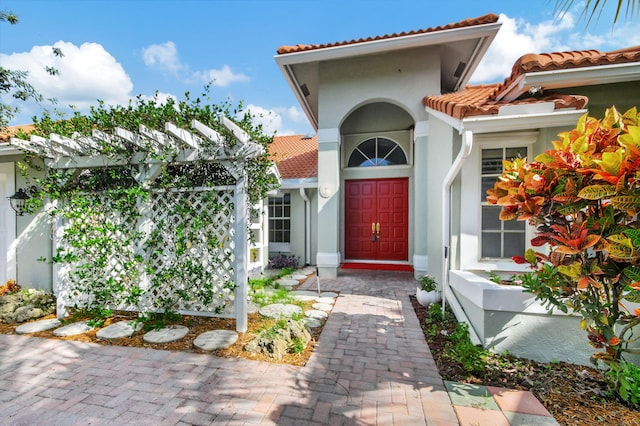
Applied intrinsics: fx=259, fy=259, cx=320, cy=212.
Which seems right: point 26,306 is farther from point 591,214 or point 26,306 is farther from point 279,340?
point 591,214

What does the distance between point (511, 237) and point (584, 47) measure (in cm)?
309

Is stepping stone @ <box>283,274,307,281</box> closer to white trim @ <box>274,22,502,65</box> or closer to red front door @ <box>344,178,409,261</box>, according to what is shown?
red front door @ <box>344,178,409,261</box>

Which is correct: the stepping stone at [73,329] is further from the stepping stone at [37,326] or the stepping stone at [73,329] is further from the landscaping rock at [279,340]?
the landscaping rock at [279,340]

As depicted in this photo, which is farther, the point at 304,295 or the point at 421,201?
the point at 421,201

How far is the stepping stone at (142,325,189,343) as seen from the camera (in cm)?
332

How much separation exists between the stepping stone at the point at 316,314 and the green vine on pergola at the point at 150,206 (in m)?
1.04

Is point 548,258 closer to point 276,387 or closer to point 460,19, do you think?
point 276,387

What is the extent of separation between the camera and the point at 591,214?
2.05 meters

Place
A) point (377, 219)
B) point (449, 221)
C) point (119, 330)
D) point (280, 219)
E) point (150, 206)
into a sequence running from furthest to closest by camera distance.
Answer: point (280, 219) < point (377, 219) < point (449, 221) < point (150, 206) < point (119, 330)

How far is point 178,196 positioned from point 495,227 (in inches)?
193

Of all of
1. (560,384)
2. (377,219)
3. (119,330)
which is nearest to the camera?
(560,384)

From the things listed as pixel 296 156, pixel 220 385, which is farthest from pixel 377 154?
pixel 220 385

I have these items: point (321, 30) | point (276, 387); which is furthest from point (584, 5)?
point (321, 30)

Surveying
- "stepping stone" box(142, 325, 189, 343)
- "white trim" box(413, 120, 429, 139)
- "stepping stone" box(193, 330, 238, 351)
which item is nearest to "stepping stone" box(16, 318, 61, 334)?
"stepping stone" box(142, 325, 189, 343)
